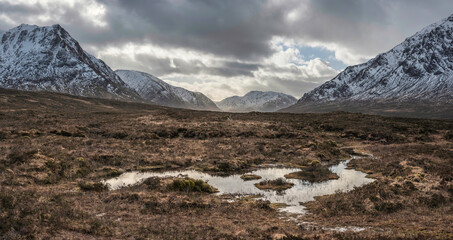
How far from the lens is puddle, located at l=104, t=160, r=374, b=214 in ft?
73.9

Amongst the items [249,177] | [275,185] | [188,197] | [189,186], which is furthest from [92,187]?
[275,185]

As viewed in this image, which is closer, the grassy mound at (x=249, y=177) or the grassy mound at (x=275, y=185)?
the grassy mound at (x=275, y=185)

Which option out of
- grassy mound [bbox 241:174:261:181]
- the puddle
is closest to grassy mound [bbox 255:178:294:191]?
the puddle

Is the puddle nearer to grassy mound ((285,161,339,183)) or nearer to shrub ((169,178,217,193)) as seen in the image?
grassy mound ((285,161,339,183))

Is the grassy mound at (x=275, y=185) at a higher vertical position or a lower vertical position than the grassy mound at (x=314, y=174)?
lower

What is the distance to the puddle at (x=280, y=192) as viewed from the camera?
22.5 metres

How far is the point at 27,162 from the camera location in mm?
26656

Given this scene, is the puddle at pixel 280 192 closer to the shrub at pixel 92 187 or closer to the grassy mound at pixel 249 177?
the grassy mound at pixel 249 177

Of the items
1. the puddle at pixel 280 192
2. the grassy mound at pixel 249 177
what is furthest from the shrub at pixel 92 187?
the grassy mound at pixel 249 177

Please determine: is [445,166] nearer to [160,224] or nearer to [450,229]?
[450,229]

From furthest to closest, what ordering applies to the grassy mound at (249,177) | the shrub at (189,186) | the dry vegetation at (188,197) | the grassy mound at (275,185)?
the grassy mound at (249,177)
the grassy mound at (275,185)
the shrub at (189,186)
the dry vegetation at (188,197)

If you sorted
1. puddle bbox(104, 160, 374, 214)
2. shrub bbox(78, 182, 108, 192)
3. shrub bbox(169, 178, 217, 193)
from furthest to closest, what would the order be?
1. shrub bbox(169, 178, 217, 193)
2. shrub bbox(78, 182, 108, 192)
3. puddle bbox(104, 160, 374, 214)

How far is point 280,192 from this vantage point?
24312mm

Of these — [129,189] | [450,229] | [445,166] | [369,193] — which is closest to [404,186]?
[369,193]
